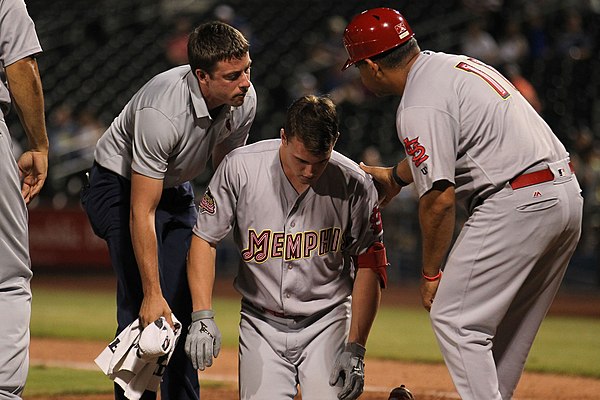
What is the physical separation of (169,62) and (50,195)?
4236 mm

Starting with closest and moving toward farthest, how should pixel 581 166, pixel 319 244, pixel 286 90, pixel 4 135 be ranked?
pixel 4 135
pixel 319 244
pixel 581 166
pixel 286 90

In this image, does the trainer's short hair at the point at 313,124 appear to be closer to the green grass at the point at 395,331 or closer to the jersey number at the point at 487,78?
the jersey number at the point at 487,78

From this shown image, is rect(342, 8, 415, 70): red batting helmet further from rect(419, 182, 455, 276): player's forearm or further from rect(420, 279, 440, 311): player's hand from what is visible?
rect(420, 279, 440, 311): player's hand

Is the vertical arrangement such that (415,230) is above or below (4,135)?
below

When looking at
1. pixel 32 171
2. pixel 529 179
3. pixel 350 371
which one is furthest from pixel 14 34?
pixel 529 179

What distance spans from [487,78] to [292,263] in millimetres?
1177

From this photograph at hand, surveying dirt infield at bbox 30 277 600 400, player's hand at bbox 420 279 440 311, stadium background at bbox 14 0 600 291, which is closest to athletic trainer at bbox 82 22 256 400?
player's hand at bbox 420 279 440 311

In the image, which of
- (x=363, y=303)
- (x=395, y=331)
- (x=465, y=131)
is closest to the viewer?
→ (x=465, y=131)

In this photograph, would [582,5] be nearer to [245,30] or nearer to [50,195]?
[245,30]

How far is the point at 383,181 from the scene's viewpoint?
457 cm

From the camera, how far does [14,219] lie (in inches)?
143

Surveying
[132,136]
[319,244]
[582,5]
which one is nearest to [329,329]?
[319,244]

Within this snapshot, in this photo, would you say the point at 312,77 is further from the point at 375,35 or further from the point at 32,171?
the point at 32,171

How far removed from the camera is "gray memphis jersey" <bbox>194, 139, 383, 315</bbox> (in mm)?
4254
